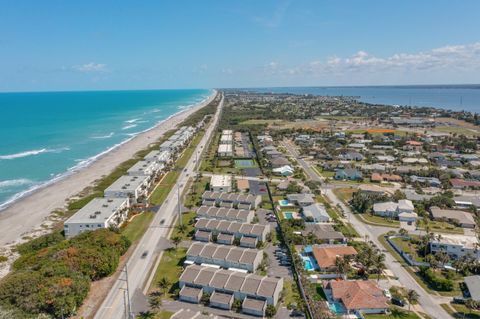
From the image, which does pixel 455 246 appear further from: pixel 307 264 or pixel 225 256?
pixel 225 256

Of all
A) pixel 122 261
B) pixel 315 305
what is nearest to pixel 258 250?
pixel 315 305

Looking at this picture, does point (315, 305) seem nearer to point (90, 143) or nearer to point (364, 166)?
point (364, 166)

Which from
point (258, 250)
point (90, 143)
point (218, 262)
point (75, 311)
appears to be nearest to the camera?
point (75, 311)

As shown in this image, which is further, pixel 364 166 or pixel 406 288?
pixel 364 166

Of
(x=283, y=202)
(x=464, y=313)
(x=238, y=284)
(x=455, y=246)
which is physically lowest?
(x=464, y=313)

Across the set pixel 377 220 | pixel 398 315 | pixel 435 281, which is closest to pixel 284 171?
pixel 377 220

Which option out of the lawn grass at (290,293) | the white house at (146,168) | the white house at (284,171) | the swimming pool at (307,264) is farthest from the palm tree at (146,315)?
the white house at (284,171)
